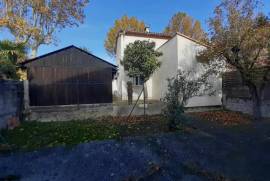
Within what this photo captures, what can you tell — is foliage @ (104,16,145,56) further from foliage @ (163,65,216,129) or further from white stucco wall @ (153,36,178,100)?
foliage @ (163,65,216,129)

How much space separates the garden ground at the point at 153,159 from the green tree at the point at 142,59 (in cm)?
908

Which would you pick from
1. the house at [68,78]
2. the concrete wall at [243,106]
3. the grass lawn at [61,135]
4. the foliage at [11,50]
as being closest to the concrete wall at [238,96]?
the concrete wall at [243,106]

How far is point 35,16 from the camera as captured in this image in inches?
618

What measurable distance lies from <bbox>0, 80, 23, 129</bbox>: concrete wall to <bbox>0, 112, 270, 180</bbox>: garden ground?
273cm

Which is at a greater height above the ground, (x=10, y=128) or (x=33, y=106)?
(x=33, y=106)

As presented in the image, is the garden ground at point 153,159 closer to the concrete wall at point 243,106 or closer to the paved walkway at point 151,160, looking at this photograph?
the paved walkway at point 151,160

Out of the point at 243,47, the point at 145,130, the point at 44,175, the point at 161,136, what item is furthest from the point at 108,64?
the point at 44,175

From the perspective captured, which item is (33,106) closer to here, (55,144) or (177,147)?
(55,144)

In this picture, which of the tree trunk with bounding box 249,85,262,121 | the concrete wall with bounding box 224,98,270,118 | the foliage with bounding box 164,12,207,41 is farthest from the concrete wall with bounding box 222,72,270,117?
the foliage with bounding box 164,12,207,41

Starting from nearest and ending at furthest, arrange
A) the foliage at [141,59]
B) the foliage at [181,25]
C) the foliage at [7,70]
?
the foliage at [7,70] < the foliage at [141,59] < the foliage at [181,25]

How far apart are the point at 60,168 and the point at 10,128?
170 inches

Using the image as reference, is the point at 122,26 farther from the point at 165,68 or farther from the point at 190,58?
the point at 190,58

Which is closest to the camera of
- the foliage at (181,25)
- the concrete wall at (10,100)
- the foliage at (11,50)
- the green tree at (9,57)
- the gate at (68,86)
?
the concrete wall at (10,100)

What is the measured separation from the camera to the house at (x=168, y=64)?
12.1m
